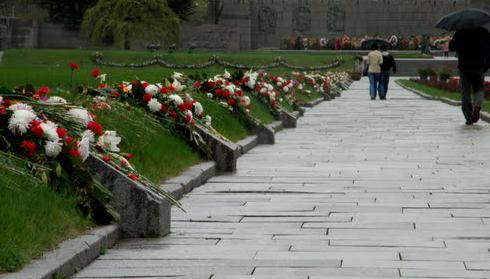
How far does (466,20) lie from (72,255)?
66.9 feet

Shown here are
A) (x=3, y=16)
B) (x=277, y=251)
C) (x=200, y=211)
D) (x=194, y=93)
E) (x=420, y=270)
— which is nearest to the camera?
(x=420, y=270)

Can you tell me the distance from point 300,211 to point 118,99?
12.5ft

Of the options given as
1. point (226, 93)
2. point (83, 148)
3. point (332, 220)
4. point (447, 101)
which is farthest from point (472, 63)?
point (83, 148)

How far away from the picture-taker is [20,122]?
9547 millimetres

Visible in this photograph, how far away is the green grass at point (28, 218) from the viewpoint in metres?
7.96

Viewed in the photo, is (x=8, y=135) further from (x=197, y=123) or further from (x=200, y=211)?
(x=197, y=123)

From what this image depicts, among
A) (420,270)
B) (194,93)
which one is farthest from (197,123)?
(420,270)

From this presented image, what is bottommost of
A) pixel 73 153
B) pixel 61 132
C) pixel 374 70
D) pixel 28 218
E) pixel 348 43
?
pixel 348 43

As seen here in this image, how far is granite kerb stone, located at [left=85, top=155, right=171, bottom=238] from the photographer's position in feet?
33.2

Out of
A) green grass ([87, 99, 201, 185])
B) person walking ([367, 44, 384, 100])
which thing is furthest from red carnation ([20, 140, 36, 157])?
person walking ([367, 44, 384, 100])

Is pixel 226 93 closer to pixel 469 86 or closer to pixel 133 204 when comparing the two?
pixel 469 86

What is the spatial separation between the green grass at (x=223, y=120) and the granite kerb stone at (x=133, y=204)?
8.35 m

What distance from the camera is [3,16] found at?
288 ft

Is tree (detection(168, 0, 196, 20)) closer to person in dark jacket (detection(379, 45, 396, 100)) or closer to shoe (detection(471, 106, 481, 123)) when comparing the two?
person in dark jacket (detection(379, 45, 396, 100))
